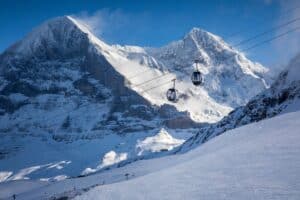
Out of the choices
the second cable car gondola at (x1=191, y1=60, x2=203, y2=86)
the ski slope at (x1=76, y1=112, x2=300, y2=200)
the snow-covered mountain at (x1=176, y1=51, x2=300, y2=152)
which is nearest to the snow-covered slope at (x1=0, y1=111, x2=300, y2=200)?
the ski slope at (x1=76, y1=112, x2=300, y2=200)

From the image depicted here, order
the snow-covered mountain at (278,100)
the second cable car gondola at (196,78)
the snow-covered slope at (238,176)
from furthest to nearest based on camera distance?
the snow-covered mountain at (278,100)
the second cable car gondola at (196,78)
the snow-covered slope at (238,176)

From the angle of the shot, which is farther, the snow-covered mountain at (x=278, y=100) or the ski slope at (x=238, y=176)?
the snow-covered mountain at (x=278, y=100)

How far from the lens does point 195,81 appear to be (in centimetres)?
3303

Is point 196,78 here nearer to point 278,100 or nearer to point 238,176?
point 238,176

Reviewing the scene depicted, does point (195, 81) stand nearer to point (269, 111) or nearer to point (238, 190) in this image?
point (238, 190)

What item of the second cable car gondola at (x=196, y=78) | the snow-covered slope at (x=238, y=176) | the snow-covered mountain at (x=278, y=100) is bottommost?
the snow-covered slope at (x=238, y=176)

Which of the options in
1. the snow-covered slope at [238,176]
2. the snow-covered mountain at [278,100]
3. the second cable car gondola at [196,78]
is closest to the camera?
the snow-covered slope at [238,176]

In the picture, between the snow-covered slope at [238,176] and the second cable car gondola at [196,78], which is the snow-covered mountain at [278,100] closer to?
the second cable car gondola at [196,78]

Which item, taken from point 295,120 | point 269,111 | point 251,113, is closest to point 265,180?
point 295,120

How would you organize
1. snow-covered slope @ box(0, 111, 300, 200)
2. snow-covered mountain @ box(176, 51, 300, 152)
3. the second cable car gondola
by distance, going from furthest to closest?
1. snow-covered mountain @ box(176, 51, 300, 152)
2. the second cable car gondola
3. snow-covered slope @ box(0, 111, 300, 200)

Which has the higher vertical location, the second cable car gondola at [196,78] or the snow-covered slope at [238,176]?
the second cable car gondola at [196,78]

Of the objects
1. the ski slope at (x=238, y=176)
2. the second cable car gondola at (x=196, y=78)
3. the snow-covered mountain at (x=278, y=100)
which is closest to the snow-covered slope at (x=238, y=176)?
the ski slope at (x=238, y=176)

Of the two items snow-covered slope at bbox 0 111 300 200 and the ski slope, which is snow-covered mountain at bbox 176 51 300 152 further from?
the ski slope

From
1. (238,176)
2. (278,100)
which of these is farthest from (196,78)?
(278,100)
